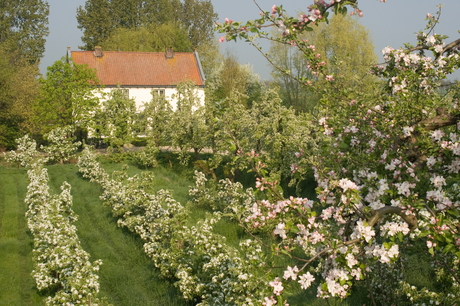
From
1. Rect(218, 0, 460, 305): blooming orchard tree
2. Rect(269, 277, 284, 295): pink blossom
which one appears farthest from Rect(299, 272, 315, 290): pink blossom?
Rect(269, 277, 284, 295): pink blossom

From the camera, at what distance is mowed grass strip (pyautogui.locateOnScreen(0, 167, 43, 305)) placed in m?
8.67

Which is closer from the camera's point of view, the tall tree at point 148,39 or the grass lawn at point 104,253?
the grass lawn at point 104,253

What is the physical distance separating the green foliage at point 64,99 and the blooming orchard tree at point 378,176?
23.5 m

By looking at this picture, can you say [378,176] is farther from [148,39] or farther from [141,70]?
[148,39]

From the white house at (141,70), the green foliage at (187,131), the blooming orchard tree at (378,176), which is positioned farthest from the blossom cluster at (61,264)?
the white house at (141,70)

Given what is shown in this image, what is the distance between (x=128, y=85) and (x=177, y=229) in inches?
1265

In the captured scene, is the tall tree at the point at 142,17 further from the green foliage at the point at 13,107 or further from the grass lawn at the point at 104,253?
the grass lawn at the point at 104,253

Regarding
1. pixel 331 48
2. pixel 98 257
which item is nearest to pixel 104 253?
pixel 98 257

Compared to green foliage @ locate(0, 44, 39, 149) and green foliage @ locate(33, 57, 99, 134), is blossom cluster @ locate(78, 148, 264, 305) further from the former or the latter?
green foliage @ locate(0, 44, 39, 149)

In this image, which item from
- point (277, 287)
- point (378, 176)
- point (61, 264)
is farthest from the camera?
point (61, 264)

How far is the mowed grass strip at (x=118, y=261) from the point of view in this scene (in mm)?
8539

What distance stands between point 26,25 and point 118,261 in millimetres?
61356

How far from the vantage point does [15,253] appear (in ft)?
35.6

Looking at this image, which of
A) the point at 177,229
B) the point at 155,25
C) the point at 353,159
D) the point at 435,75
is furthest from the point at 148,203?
the point at 155,25
